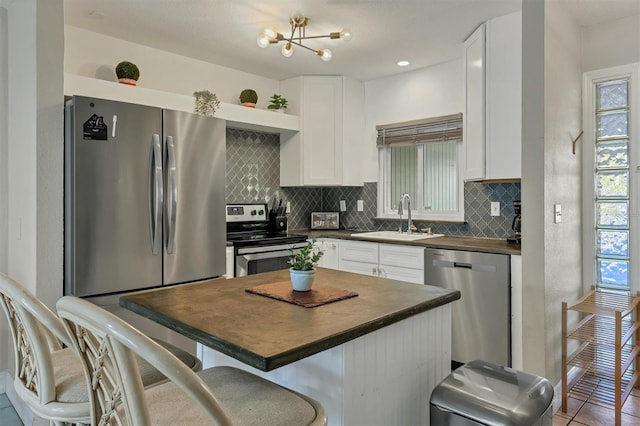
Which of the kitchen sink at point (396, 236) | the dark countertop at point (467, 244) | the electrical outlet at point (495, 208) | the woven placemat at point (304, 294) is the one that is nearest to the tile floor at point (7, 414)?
the woven placemat at point (304, 294)

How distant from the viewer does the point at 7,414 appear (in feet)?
8.27

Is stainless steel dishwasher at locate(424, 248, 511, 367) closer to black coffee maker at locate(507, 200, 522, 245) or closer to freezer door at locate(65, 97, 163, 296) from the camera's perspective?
black coffee maker at locate(507, 200, 522, 245)

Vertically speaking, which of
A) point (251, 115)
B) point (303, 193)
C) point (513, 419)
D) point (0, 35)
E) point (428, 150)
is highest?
point (0, 35)

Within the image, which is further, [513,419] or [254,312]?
[254,312]

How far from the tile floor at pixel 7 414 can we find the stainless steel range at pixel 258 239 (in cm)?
156

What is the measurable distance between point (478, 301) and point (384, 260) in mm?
859

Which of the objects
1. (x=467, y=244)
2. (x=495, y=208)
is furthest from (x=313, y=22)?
(x=495, y=208)

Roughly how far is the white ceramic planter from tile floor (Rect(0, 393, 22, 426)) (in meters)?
1.97

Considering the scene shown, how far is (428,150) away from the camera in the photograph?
4117 mm

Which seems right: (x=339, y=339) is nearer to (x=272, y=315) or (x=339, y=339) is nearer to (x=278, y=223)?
(x=272, y=315)

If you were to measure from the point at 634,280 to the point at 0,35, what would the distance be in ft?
15.5

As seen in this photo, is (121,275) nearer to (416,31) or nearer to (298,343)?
(298,343)

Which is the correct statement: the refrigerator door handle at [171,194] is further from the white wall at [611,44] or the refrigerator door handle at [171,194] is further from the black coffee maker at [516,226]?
the white wall at [611,44]

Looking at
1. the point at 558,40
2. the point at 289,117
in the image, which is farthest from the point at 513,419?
the point at 289,117
